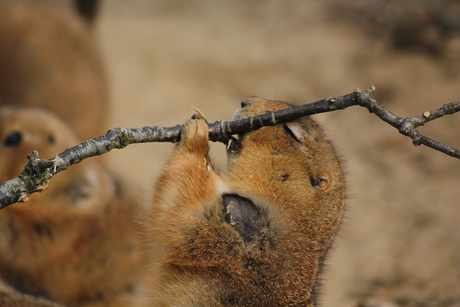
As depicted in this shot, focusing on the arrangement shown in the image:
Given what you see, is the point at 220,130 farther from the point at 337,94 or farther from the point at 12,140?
the point at 337,94

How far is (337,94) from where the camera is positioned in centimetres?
792

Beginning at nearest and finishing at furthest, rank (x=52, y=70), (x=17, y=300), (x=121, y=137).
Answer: (x=121, y=137) < (x=17, y=300) < (x=52, y=70)

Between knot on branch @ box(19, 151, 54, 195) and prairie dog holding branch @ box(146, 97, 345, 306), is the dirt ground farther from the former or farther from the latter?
knot on branch @ box(19, 151, 54, 195)

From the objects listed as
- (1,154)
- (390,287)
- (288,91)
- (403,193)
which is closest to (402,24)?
(288,91)

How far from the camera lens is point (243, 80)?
869cm

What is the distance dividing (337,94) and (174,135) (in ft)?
20.5

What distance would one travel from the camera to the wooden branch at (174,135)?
5.15ft

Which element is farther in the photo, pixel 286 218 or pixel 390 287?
pixel 390 287

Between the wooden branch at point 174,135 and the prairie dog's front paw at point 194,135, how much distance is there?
1.5 inches

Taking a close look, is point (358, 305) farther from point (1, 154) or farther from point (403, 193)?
point (1, 154)

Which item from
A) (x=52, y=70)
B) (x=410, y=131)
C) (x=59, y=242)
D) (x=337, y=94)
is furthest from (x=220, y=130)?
(x=337, y=94)

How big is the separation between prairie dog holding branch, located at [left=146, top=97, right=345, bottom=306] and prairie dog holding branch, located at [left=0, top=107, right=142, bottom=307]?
1.95 m

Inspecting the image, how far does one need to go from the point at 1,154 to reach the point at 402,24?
7273 millimetres

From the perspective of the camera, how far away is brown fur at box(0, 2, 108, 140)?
20.2 feet
